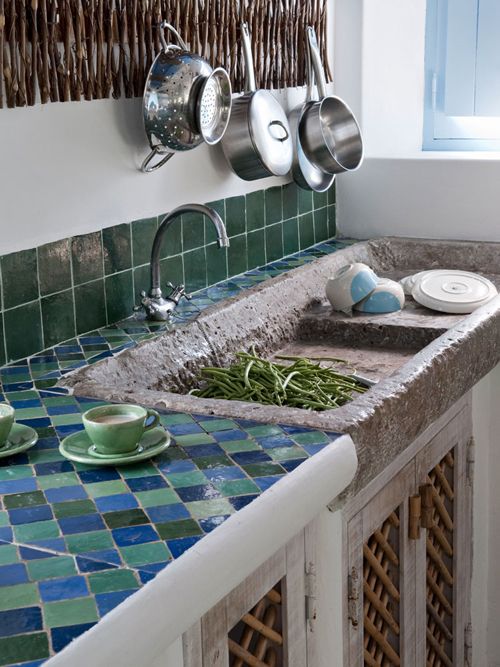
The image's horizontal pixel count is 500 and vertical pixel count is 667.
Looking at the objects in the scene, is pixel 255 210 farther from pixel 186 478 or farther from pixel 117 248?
pixel 186 478

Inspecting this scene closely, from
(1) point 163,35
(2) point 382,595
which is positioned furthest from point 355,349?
(1) point 163,35

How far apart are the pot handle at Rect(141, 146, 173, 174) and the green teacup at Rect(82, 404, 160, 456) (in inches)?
35.0

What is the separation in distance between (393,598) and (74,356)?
738mm

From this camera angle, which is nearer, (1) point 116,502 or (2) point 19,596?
(2) point 19,596

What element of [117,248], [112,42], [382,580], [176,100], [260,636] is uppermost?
[112,42]

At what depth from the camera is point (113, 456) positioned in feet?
4.39

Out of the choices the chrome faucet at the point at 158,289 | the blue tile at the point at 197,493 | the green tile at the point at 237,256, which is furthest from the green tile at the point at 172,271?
the blue tile at the point at 197,493

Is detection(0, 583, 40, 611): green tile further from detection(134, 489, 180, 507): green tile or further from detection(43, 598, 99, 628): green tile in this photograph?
detection(134, 489, 180, 507): green tile

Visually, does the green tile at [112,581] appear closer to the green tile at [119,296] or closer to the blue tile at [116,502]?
the blue tile at [116,502]

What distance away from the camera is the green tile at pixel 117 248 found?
6.84 ft

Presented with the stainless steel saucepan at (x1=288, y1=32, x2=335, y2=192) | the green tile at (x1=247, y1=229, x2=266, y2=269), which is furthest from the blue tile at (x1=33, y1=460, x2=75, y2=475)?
the stainless steel saucepan at (x1=288, y1=32, x2=335, y2=192)

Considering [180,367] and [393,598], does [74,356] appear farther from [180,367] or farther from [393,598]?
[393,598]

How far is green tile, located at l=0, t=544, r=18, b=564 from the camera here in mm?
1069

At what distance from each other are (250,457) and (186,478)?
0.35 ft
